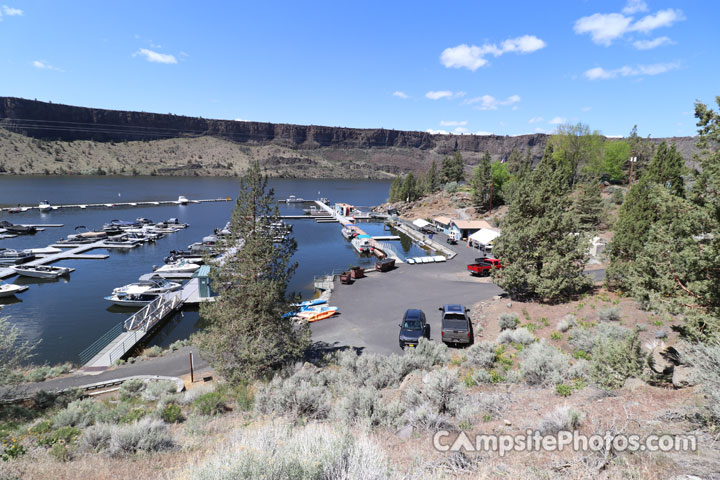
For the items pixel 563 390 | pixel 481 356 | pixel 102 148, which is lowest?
pixel 481 356

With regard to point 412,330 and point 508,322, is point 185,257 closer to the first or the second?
point 412,330

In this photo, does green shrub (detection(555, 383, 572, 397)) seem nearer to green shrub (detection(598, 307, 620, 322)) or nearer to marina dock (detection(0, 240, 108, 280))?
green shrub (detection(598, 307, 620, 322))

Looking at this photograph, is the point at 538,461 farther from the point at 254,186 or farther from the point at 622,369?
the point at 254,186

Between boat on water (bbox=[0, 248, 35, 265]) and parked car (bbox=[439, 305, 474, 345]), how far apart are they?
139 ft

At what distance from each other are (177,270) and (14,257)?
18075 millimetres

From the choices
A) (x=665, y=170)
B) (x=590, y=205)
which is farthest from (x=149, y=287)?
(x=590, y=205)

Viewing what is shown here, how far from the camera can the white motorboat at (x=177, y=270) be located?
32459mm

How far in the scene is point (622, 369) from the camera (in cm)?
821

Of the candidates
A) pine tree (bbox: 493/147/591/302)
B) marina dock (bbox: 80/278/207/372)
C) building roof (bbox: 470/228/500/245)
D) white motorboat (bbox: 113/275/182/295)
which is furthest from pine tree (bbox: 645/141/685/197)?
white motorboat (bbox: 113/275/182/295)

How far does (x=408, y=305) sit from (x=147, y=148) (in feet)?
666

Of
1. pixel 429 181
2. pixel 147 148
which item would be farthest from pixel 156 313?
pixel 147 148

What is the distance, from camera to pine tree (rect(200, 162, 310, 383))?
38.9ft

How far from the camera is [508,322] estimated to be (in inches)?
635

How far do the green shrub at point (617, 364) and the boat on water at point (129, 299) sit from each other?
87.7 feet
